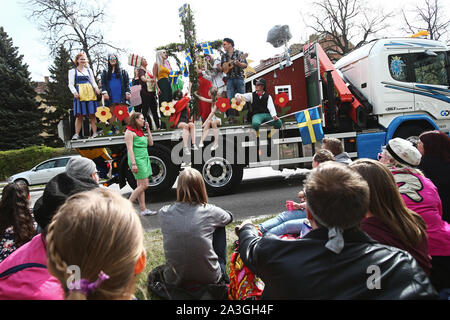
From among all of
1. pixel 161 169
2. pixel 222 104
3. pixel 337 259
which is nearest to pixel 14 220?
pixel 337 259

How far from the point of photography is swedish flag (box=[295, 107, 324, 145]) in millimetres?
6680

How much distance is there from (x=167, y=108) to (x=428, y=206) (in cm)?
546

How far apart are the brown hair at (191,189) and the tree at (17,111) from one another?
25729 mm

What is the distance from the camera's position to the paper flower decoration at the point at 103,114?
6355mm

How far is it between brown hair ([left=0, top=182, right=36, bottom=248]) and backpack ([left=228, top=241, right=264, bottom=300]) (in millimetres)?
1607

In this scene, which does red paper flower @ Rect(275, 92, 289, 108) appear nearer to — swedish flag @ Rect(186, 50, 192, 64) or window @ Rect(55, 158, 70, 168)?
swedish flag @ Rect(186, 50, 192, 64)

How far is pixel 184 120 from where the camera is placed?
6785mm

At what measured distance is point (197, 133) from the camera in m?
6.66

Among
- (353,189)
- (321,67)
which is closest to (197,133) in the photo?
(321,67)

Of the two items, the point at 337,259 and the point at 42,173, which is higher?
the point at 337,259

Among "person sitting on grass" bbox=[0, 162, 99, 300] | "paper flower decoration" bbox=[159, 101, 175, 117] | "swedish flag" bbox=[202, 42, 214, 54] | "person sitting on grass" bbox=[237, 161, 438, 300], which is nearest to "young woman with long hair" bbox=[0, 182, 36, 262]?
"person sitting on grass" bbox=[0, 162, 99, 300]

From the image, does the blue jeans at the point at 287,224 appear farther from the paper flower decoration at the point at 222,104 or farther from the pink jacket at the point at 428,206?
the paper flower decoration at the point at 222,104

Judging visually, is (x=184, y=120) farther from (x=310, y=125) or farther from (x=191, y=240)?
(x=191, y=240)

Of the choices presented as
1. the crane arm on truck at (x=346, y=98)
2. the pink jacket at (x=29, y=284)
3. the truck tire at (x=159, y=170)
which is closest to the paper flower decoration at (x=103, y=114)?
the truck tire at (x=159, y=170)
